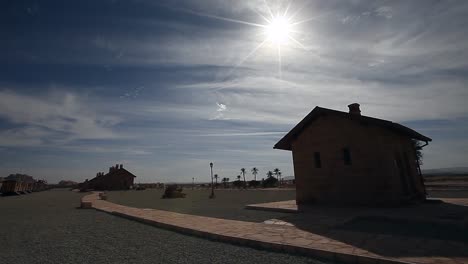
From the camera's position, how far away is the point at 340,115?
477 inches

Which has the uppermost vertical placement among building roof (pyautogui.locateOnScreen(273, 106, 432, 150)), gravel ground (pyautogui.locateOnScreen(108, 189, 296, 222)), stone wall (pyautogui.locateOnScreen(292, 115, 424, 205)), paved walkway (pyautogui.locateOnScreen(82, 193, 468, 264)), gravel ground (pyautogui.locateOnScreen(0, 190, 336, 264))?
building roof (pyautogui.locateOnScreen(273, 106, 432, 150))

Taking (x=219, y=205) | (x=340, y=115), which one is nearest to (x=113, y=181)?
(x=219, y=205)

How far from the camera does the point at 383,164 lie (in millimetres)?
10836

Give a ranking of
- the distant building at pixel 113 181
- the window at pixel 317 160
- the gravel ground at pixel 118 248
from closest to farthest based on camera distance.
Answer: the gravel ground at pixel 118 248 → the window at pixel 317 160 → the distant building at pixel 113 181

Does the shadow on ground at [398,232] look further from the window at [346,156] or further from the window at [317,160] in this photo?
the window at [317,160]

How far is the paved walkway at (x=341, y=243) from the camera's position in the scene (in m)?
4.36

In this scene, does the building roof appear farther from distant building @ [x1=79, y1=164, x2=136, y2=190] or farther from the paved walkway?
distant building @ [x1=79, y1=164, x2=136, y2=190]

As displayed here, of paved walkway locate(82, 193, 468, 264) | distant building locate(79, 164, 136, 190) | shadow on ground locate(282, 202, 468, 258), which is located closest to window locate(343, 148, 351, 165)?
shadow on ground locate(282, 202, 468, 258)

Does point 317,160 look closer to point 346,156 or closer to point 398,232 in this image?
point 346,156

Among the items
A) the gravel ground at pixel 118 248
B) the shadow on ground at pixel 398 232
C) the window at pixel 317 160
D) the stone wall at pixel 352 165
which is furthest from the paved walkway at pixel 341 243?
the window at pixel 317 160

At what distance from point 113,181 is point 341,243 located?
59198 millimetres

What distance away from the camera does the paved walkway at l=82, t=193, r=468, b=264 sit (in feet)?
14.3

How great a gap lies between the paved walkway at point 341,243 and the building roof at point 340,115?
6372mm

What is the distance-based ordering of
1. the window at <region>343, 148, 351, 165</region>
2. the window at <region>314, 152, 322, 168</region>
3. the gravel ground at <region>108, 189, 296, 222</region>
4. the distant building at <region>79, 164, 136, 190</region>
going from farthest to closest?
the distant building at <region>79, 164, 136, 190</region>
the window at <region>314, 152, 322, 168</region>
the window at <region>343, 148, 351, 165</region>
the gravel ground at <region>108, 189, 296, 222</region>
